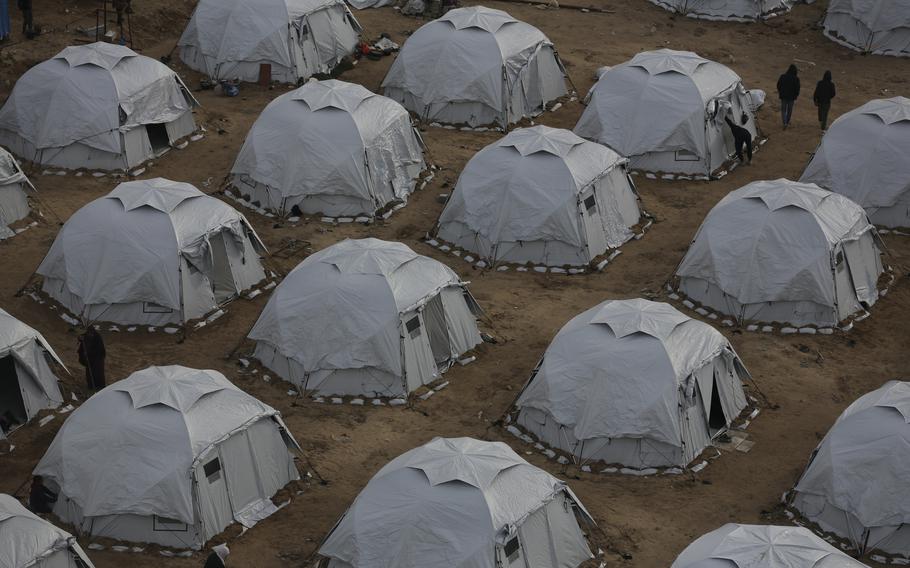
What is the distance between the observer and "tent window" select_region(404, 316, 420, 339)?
3222 cm

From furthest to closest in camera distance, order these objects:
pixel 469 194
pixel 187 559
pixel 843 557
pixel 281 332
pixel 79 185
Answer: pixel 79 185 < pixel 469 194 < pixel 281 332 < pixel 187 559 < pixel 843 557

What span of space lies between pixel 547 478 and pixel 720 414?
5.31m

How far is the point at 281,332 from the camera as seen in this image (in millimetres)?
32344

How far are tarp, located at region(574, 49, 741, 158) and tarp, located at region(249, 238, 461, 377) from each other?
9576 mm

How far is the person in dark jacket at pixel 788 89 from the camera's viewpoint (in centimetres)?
4300

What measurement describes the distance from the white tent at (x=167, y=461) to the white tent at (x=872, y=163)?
54.4 ft

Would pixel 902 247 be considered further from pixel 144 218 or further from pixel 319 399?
pixel 144 218

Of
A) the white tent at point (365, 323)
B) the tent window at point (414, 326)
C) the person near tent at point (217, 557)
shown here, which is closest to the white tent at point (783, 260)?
the white tent at point (365, 323)

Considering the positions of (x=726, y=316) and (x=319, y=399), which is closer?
(x=319, y=399)

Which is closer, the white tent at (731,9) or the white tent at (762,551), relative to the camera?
the white tent at (762,551)

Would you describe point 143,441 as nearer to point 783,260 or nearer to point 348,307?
point 348,307

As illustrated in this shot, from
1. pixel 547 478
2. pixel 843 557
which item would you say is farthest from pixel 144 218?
pixel 843 557

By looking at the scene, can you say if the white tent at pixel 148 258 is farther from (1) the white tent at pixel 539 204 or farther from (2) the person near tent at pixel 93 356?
(1) the white tent at pixel 539 204

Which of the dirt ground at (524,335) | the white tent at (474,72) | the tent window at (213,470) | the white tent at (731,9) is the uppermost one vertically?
the white tent at (474,72)
